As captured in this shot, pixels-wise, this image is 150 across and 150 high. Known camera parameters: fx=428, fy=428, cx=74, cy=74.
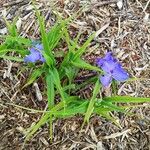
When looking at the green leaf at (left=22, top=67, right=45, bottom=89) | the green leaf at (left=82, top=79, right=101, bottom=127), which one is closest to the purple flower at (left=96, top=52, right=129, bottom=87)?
the green leaf at (left=82, top=79, right=101, bottom=127)

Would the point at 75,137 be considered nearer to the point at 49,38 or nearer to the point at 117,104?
the point at 117,104

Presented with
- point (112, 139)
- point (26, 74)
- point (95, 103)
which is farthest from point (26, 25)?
point (112, 139)

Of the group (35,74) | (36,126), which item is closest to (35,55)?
(35,74)

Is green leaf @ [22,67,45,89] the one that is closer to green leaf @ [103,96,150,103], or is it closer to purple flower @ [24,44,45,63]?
purple flower @ [24,44,45,63]

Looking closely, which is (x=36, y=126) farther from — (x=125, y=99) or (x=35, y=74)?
(x=125, y=99)

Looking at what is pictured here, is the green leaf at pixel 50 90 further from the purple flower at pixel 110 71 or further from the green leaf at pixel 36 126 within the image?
the purple flower at pixel 110 71

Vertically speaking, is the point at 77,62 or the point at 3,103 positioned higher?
the point at 77,62
